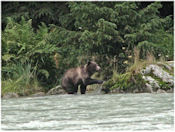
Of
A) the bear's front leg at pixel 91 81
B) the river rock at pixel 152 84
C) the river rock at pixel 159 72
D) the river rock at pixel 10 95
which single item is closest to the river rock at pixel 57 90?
the bear's front leg at pixel 91 81

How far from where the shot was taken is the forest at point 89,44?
48.0 ft

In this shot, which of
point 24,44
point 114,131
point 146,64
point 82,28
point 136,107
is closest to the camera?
point 114,131

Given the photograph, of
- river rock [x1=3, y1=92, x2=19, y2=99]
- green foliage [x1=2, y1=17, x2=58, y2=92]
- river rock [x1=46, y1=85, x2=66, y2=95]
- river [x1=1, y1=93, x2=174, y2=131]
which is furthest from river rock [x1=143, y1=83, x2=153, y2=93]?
river rock [x1=3, y1=92, x2=19, y2=99]

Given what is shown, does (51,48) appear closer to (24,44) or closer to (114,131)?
(24,44)

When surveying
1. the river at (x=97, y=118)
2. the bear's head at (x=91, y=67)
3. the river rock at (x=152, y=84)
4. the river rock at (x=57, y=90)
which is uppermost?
the bear's head at (x=91, y=67)

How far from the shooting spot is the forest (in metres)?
14.6

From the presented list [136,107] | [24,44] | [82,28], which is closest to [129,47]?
[82,28]

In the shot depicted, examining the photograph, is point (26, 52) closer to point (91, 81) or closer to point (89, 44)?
point (89, 44)

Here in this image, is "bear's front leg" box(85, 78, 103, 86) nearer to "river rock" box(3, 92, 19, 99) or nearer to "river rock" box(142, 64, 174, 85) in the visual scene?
"river rock" box(142, 64, 174, 85)

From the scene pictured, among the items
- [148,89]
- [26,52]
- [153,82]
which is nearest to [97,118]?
[148,89]

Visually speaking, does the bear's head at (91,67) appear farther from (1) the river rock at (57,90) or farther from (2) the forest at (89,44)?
(1) the river rock at (57,90)

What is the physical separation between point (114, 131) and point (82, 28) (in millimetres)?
10871

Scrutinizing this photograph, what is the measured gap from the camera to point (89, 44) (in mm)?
15250

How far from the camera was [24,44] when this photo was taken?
14812 millimetres
